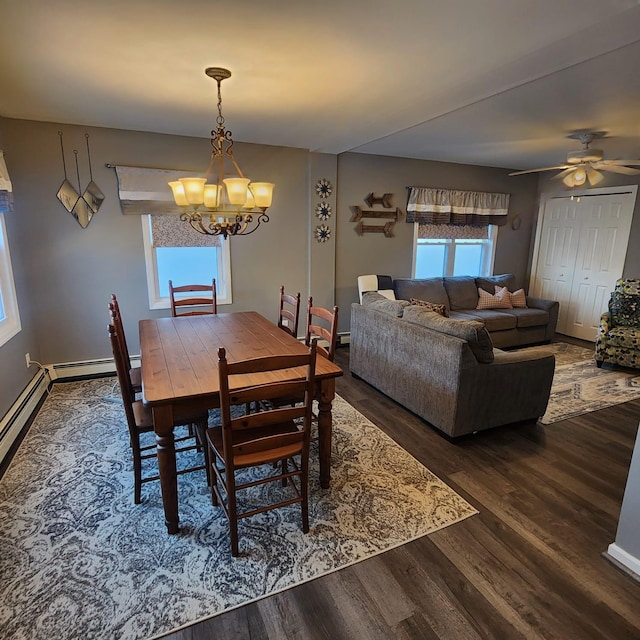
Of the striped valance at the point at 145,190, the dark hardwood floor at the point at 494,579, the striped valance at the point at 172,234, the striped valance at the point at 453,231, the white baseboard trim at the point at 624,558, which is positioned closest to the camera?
the dark hardwood floor at the point at 494,579

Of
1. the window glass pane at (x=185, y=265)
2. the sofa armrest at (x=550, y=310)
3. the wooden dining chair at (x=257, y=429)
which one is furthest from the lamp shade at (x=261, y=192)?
the sofa armrest at (x=550, y=310)

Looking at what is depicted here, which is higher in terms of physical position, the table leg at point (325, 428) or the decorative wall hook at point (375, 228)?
the decorative wall hook at point (375, 228)

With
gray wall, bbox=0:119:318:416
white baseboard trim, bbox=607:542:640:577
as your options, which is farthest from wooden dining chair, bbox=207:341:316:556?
gray wall, bbox=0:119:318:416

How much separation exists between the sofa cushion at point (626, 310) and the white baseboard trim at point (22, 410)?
606cm

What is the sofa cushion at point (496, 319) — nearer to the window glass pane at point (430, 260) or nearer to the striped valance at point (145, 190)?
the window glass pane at point (430, 260)

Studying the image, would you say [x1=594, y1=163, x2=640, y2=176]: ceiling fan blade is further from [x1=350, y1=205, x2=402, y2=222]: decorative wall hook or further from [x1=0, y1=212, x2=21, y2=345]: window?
[x1=0, y1=212, x2=21, y2=345]: window

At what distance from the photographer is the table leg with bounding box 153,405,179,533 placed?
74.4 inches

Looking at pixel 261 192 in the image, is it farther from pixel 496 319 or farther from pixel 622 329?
pixel 622 329

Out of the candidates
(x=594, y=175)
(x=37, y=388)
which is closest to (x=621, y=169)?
(x=594, y=175)

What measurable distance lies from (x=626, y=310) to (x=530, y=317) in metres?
1.02

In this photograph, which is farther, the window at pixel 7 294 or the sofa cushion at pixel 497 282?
the sofa cushion at pixel 497 282

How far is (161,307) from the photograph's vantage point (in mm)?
4340

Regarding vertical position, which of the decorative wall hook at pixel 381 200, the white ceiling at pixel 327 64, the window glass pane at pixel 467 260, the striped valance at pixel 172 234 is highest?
the white ceiling at pixel 327 64

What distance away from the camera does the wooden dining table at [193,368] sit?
6.32 ft
